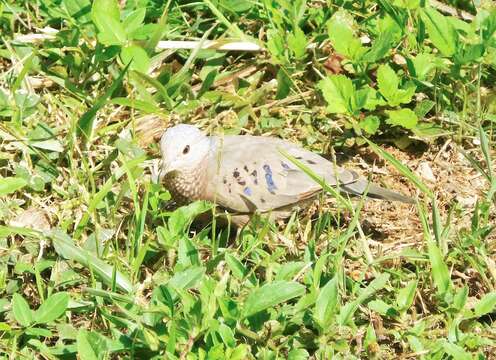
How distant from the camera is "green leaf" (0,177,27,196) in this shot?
4.77 m

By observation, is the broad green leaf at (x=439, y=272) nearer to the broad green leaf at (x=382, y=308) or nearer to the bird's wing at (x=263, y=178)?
the broad green leaf at (x=382, y=308)

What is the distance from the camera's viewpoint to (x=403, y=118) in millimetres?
5516

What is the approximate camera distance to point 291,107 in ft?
19.1

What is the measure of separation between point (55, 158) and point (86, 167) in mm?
202

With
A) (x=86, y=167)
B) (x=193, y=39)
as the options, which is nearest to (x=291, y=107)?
(x=193, y=39)

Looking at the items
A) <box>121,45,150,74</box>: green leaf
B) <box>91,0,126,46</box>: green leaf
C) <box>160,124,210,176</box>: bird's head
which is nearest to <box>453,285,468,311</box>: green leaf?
<box>160,124,210,176</box>: bird's head

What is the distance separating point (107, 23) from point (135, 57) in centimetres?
23

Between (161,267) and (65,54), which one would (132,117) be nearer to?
(65,54)

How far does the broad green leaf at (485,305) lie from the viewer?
4.36m

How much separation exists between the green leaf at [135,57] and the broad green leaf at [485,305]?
7.33 feet

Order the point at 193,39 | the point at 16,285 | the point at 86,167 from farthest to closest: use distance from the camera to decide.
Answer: the point at 193,39, the point at 86,167, the point at 16,285

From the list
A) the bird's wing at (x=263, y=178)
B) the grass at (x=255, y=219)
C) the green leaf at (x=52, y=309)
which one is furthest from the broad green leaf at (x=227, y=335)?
the bird's wing at (x=263, y=178)

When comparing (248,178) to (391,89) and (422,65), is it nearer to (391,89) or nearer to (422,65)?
(391,89)

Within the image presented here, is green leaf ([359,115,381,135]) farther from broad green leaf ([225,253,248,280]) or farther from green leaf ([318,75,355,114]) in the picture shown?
broad green leaf ([225,253,248,280])
